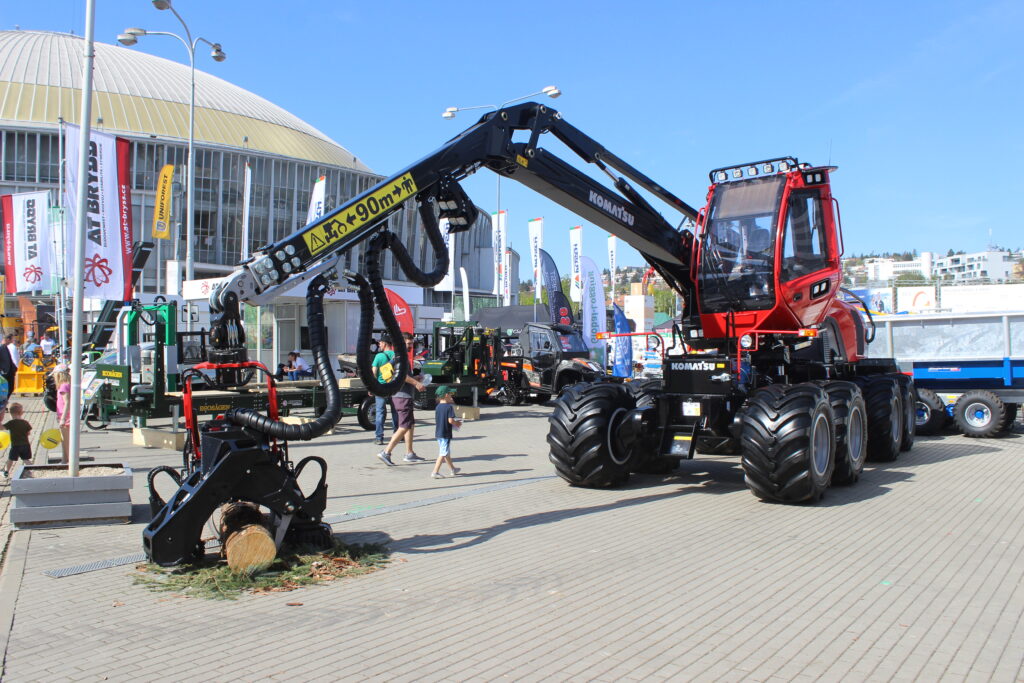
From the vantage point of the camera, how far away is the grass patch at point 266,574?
19.9 ft

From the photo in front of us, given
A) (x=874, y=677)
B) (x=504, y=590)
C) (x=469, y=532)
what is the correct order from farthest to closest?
(x=469, y=532)
(x=504, y=590)
(x=874, y=677)

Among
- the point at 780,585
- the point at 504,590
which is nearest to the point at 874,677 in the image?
the point at 780,585

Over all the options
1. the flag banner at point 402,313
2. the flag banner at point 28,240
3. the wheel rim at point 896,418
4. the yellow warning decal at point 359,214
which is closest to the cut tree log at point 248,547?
the yellow warning decal at point 359,214

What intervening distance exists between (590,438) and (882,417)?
16.4 feet

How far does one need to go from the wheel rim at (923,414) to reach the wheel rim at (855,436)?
6.47 metres

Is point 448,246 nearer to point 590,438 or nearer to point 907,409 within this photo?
point 590,438

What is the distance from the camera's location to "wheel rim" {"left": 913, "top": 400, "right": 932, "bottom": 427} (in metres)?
15.9

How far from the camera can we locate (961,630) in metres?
5.19

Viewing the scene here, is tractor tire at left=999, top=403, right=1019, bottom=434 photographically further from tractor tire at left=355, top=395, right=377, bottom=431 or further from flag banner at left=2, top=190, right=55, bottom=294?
flag banner at left=2, top=190, right=55, bottom=294

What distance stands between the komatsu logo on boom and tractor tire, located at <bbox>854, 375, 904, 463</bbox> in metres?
4.63

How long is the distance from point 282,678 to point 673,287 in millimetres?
8046

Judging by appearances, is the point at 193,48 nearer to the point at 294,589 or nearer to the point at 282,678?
the point at 294,589

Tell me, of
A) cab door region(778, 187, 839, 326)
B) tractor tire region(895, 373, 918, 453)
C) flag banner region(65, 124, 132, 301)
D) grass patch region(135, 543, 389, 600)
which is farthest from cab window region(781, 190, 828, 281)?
flag banner region(65, 124, 132, 301)

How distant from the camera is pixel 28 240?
25.2m
